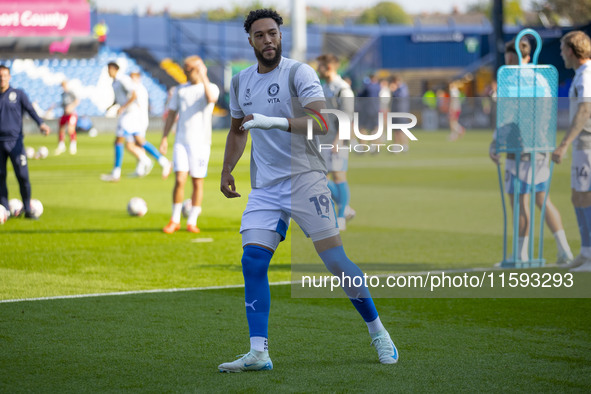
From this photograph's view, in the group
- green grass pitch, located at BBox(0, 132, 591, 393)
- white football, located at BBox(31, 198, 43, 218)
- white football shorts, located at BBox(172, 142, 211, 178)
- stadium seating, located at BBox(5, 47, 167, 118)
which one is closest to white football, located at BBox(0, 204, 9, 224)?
green grass pitch, located at BBox(0, 132, 591, 393)

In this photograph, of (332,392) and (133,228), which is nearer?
(332,392)

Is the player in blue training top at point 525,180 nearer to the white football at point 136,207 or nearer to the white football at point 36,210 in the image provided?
the white football at point 136,207

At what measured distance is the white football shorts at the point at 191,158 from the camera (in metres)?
11.5

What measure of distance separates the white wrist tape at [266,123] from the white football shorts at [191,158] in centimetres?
643

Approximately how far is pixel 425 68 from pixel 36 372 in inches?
2392

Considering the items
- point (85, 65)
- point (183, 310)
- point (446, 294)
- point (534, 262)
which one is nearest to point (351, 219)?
point (534, 262)

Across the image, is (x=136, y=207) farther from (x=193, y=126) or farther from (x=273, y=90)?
(x=273, y=90)

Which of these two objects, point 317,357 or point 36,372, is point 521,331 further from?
point 36,372

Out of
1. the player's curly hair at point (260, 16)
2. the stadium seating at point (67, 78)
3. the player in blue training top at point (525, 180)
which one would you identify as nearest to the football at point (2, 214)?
the player in blue training top at point (525, 180)

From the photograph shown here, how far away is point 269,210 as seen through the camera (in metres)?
5.45

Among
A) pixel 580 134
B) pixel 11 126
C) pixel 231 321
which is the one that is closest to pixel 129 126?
pixel 11 126

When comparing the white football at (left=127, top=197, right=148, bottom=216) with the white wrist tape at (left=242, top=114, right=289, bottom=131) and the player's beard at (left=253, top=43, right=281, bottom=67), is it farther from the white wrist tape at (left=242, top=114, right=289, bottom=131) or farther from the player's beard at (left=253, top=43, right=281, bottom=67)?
the white wrist tape at (left=242, top=114, right=289, bottom=131)

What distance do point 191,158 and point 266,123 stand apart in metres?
6.53

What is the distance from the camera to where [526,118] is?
8.83 metres
